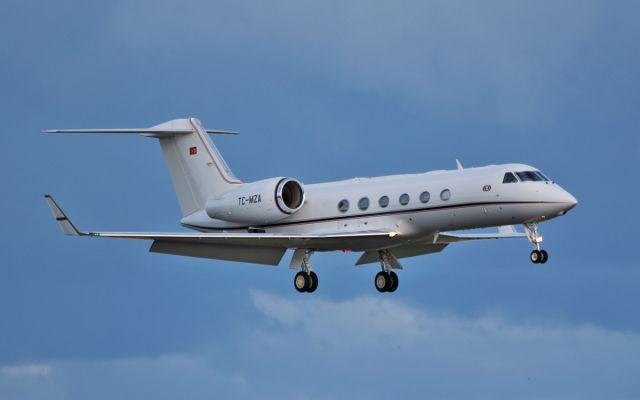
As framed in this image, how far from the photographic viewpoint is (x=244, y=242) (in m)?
46.8

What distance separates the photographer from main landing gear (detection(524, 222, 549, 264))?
42.5 metres

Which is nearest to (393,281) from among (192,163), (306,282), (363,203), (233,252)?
(306,282)

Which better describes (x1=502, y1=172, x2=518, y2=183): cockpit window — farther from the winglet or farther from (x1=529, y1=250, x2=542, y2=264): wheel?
the winglet

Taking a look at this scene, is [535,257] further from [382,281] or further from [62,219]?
[62,219]

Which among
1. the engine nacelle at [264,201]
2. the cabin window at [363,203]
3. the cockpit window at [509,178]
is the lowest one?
the cockpit window at [509,178]

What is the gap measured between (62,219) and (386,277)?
10.9 metres

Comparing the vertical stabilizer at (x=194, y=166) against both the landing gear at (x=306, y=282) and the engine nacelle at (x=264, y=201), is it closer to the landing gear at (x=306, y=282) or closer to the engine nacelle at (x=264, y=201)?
the engine nacelle at (x=264, y=201)

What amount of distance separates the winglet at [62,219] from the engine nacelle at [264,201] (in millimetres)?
6069

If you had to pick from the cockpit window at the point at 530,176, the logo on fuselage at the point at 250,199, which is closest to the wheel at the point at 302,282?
the logo on fuselage at the point at 250,199

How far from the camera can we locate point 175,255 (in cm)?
4728

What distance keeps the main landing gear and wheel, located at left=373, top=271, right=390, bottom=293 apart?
6.12 meters

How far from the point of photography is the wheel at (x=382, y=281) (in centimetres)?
4800

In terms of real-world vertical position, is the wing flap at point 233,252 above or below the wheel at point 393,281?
above

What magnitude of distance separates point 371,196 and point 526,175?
4916mm
